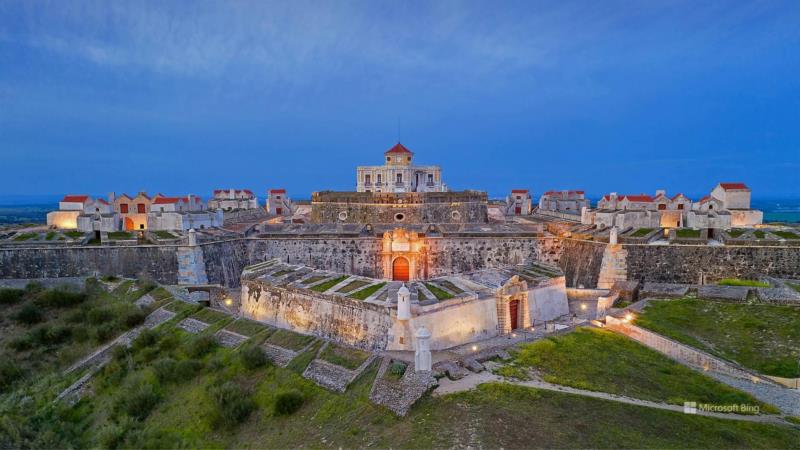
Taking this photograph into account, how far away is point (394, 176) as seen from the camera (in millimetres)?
44688

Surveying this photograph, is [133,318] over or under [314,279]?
under

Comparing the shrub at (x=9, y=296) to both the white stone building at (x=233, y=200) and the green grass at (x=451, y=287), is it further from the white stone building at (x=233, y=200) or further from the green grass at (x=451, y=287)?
the white stone building at (x=233, y=200)

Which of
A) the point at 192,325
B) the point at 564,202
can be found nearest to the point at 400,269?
the point at 192,325

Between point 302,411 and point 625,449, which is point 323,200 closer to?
point 302,411

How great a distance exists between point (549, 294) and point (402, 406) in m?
13.1

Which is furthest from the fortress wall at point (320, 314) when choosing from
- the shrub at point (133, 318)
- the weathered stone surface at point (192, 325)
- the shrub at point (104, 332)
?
the shrub at point (104, 332)

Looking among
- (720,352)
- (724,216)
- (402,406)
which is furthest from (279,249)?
(724,216)

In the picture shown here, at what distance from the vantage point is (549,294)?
22.8 metres

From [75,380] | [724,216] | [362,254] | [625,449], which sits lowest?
[75,380]

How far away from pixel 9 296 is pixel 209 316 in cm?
1177

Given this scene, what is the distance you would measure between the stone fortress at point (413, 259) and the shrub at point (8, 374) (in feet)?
28.1

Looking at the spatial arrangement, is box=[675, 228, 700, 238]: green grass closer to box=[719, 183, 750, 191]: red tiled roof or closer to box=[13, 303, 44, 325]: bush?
box=[719, 183, 750, 191]: red tiled roof

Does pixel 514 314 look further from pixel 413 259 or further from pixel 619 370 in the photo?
pixel 413 259

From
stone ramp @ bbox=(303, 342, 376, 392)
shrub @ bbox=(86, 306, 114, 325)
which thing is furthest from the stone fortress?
shrub @ bbox=(86, 306, 114, 325)
